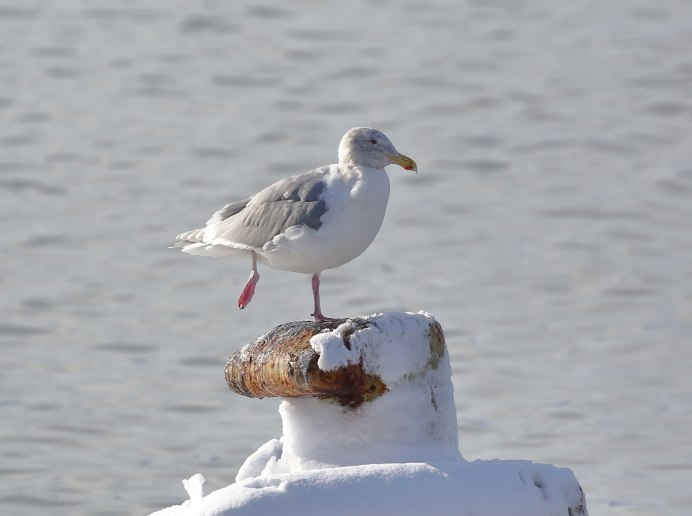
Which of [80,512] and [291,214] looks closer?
[291,214]

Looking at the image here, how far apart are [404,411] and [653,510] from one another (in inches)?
242

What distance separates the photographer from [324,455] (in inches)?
271

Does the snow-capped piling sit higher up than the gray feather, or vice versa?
the gray feather

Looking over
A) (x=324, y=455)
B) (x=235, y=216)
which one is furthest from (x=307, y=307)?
(x=324, y=455)

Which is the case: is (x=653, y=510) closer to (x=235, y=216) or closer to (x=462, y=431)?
(x=462, y=431)

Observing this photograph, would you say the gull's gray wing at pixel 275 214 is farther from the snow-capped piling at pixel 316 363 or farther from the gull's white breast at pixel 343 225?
the snow-capped piling at pixel 316 363

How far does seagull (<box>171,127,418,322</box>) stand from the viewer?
7312 millimetres

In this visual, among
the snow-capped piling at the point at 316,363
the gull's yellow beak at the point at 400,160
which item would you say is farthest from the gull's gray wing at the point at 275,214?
the snow-capped piling at the point at 316,363

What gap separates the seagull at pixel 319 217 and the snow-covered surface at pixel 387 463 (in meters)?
0.57

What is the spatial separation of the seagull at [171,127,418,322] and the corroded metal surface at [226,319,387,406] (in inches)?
15.2

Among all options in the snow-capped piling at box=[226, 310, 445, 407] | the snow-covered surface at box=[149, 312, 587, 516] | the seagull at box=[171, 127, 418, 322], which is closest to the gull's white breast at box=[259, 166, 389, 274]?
the seagull at box=[171, 127, 418, 322]

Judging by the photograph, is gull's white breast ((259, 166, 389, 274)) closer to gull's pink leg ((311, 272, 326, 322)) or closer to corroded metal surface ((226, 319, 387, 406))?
gull's pink leg ((311, 272, 326, 322))

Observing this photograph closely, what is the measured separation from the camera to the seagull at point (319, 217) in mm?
7312

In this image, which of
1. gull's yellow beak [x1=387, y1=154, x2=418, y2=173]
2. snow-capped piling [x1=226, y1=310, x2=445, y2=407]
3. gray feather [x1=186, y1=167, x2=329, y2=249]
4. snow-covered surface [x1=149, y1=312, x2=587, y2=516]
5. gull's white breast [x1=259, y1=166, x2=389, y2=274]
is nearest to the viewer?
snow-covered surface [x1=149, y1=312, x2=587, y2=516]
